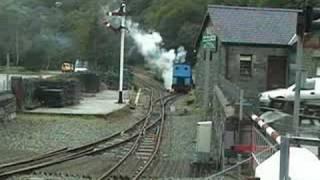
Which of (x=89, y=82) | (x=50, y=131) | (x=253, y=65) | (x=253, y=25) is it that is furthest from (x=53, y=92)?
(x=89, y=82)

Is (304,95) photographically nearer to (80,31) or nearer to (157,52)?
(80,31)

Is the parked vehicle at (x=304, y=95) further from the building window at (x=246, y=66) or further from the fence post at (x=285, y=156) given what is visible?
the fence post at (x=285, y=156)

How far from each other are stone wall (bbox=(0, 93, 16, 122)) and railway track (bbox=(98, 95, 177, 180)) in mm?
5239

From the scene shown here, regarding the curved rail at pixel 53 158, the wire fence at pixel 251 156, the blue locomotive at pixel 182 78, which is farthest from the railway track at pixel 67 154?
the blue locomotive at pixel 182 78

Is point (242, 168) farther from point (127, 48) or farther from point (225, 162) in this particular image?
point (127, 48)

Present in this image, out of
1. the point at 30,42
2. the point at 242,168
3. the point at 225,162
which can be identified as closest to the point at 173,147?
the point at 225,162

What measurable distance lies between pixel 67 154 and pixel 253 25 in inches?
789

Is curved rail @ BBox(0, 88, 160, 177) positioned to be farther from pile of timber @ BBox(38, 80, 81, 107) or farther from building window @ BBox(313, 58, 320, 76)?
building window @ BBox(313, 58, 320, 76)

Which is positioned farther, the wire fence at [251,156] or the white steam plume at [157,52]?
the white steam plume at [157,52]

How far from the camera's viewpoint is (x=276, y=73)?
35469 mm

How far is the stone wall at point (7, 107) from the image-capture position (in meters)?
24.2

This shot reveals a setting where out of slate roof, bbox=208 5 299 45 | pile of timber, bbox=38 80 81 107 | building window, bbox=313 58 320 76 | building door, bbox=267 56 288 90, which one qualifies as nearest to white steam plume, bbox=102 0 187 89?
slate roof, bbox=208 5 299 45

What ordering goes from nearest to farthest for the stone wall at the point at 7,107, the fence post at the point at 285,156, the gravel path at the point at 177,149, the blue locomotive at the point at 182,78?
the fence post at the point at 285,156 < the gravel path at the point at 177,149 < the stone wall at the point at 7,107 < the blue locomotive at the point at 182,78

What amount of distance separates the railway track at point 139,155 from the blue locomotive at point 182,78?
29.9 metres
